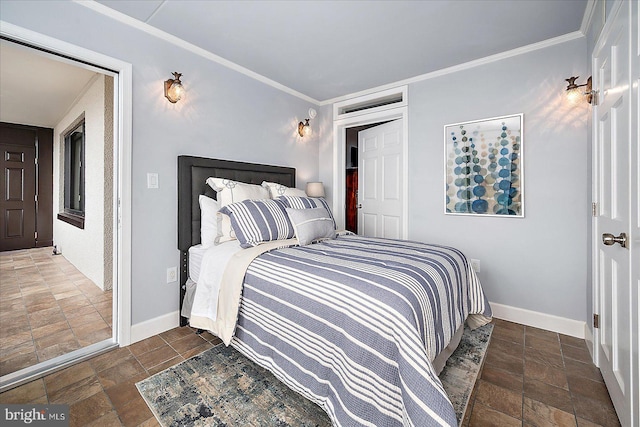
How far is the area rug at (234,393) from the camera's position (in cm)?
147

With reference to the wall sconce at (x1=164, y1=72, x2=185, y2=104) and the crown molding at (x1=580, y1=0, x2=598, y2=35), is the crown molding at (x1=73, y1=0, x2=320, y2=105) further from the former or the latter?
the crown molding at (x1=580, y1=0, x2=598, y2=35)

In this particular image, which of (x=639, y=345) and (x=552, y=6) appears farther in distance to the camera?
(x=552, y=6)

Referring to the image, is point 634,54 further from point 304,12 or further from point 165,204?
point 165,204

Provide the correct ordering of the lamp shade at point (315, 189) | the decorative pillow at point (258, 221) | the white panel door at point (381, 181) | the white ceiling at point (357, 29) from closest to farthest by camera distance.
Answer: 1. the white ceiling at point (357, 29)
2. the decorative pillow at point (258, 221)
3. the white panel door at point (381, 181)
4. the lamp shade at point (315, 189)

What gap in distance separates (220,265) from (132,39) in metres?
1.91

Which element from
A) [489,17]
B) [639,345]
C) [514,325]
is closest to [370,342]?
[639,345]

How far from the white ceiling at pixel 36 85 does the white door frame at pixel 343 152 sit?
292 centimetres

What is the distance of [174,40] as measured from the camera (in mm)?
2488

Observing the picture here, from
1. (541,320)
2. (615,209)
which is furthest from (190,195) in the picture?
(541,320)

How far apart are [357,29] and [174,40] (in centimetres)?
158

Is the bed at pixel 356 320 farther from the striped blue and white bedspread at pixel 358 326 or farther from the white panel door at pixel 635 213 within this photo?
the white panel door at pixel 635 213

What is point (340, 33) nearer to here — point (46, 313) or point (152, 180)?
point (152, 180)

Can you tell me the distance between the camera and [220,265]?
6.59 feet

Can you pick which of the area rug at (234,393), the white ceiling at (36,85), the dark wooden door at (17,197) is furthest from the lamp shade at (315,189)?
the dark wooden door at (17,197)
